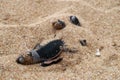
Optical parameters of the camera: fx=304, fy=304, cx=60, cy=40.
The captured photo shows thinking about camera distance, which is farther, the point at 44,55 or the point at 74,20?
the point at 74,20

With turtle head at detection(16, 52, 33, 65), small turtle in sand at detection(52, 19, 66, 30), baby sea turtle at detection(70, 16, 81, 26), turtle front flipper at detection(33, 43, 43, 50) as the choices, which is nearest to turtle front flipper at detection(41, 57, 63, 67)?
turtle head at detection(16, 52, 33, 65)

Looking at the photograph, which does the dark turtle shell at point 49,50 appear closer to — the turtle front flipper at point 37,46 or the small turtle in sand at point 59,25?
the turtle front flipper at point 37,46

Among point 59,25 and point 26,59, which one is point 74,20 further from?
point 26,59

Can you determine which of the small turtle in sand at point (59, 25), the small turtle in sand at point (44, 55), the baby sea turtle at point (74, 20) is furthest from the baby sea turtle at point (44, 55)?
the baby sea turtle at point (74, 20)

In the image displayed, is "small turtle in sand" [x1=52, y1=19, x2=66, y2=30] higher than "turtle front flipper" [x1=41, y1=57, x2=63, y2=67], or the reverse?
"small turtle in sand" [x1=52, y1=19, x2=66, y2=30]

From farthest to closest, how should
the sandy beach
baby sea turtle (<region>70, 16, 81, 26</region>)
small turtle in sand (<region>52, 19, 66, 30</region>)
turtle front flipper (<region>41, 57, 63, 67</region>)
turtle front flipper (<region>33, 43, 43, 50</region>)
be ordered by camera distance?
baby sea turtle (<region>70, 16, 81, 26</region>) → small turtle in sand (<region>52, 19, 66, 30</region>) → turtle front flipper (<region>33, 43, 43, 50</region>) → turtle front flipper (<region>41, 57, 63, 67</region>) → the sandy beach

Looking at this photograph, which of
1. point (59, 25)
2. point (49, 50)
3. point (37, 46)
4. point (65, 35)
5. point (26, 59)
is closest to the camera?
point (26, 59)

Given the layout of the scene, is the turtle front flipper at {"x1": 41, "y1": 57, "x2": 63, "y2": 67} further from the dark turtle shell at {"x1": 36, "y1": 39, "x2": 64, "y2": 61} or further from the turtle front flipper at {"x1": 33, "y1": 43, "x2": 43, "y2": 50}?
the turtle front flipper at {"x1": 33, "y1": 43, "x2": 43, "y2": 50}

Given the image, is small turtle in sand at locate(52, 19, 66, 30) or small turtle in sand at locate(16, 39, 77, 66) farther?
small turtle in sand at locate(52, 19, 66, 30)

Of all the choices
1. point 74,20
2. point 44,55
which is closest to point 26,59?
point 44,55
